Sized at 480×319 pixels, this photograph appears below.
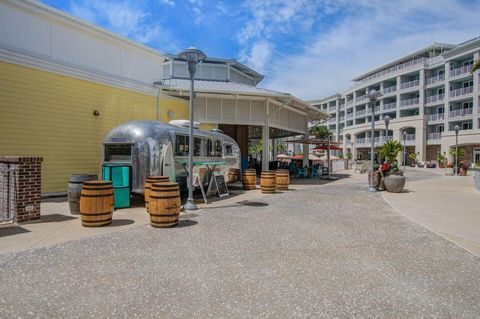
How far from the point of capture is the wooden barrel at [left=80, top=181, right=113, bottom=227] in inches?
280

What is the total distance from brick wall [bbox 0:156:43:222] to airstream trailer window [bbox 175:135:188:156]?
422 centimetres

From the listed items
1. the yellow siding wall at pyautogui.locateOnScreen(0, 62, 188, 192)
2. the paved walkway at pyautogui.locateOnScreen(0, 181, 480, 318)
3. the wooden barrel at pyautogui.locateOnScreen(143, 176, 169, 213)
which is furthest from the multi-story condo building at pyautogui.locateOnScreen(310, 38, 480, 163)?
the paved walkway at pyautogui.locateOnScreen(0, 181, 480, 318)

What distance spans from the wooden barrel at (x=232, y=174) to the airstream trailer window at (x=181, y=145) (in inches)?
139

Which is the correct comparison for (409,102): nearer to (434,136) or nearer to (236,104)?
(434,136)

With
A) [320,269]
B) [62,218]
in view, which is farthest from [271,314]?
[62,218]

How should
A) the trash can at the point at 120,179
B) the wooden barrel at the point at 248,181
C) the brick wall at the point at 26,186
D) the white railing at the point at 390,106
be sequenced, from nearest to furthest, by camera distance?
the brick wall at the point at 26,186, the trash can at the point at 120,179, the wooden barrel at the point at 248,181, the white railing at the point at 390,106

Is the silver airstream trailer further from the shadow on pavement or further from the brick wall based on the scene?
the shadow on pavement

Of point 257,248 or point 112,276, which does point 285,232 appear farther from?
point 112,276

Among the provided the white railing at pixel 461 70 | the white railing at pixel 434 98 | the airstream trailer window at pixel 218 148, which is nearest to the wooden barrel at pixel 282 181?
the airstream trailer window at pixel 218 148

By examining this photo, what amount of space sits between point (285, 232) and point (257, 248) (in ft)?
4.49

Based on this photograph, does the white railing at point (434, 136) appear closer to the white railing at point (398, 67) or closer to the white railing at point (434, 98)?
the white railing at point (434, 98)

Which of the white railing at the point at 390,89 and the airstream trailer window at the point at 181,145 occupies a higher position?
the white railing at the point at 390,89

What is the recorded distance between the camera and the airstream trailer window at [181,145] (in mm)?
10938

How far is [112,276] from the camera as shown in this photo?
4348mm
